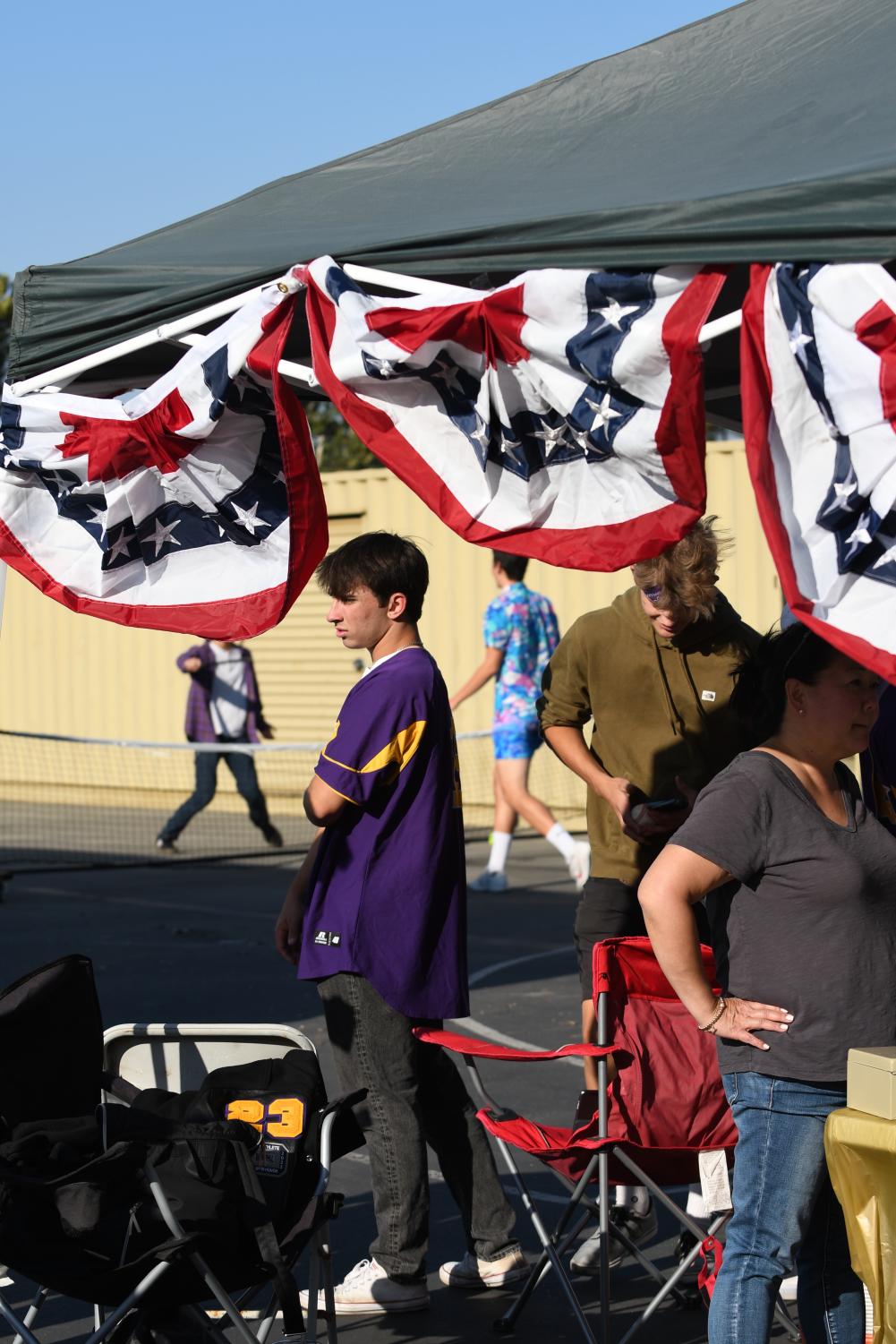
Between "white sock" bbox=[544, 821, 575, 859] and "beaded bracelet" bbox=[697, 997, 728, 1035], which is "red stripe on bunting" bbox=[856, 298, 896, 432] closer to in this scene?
"beaded bracelet" bbox=[697, 997, 728, 1035]

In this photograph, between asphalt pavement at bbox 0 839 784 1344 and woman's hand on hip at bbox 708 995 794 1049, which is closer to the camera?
woman's hand on hip at bbox 708 995 794 1049

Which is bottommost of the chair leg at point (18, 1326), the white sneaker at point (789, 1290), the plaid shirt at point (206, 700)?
the white sneaker at point (789, 1290)

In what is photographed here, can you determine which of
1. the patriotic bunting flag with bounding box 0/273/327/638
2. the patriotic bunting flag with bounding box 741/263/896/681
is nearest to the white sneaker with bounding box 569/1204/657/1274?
the patriotic bunting flag with bounding box 0/273/327/638

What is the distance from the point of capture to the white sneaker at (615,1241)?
4730 millimetres

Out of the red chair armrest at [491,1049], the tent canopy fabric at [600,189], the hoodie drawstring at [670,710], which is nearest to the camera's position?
the tent canopy fabric at [600,189]

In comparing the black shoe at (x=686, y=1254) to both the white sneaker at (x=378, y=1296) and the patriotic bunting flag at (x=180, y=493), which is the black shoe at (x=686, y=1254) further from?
the patriotic bunting flag at (x=180, y=493)

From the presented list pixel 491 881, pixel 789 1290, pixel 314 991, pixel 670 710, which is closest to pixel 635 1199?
pixel 789 1290

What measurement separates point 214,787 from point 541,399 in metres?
10.6

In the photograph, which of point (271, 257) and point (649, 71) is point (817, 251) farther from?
point (649, 71)

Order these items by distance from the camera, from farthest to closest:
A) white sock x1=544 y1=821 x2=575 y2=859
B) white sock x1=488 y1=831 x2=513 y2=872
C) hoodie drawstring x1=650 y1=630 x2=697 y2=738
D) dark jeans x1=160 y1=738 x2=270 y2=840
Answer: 1. dark jeans x1=160 y1=738 x2=270 y2=840
2. white sock x1=488 y1=831 x2=513 y2=872
3. white sock x1=544 y1=821 x2=575 y2=859
4. hoodie drawstring x1=650 y1=630 x2=697 y2=738

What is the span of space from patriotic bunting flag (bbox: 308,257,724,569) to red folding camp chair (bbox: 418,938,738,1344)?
114 centimetres

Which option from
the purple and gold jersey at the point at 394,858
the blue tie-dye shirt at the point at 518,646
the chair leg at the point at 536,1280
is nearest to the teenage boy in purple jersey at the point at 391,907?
the purple and gold jersey at the point at 394,858

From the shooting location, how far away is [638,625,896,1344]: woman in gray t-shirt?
330 cm

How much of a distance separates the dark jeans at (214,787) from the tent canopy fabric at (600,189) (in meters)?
9.14
